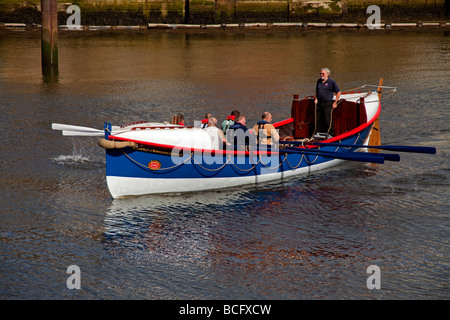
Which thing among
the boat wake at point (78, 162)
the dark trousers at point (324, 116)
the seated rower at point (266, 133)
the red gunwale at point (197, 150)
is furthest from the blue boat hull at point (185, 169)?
the boat wake at point (78, 162)

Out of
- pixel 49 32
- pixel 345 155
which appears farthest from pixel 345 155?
pixel 49 32

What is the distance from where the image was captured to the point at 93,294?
10.7 m

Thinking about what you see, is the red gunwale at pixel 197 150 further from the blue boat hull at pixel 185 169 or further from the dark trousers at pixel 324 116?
the dark trousers at pixel 324 116

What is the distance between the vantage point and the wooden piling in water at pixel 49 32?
91.4 ft

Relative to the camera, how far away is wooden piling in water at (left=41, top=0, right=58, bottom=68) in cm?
2786

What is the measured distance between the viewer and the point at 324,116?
1747cm

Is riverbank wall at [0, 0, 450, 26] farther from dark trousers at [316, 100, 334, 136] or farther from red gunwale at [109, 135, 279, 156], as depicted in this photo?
red gunwale at [109, 135, 279, 156]

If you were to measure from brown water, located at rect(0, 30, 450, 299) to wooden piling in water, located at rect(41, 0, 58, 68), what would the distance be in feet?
8.96

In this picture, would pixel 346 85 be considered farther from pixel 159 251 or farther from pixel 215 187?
pixel 159 251

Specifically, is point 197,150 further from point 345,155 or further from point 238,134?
point 345,155

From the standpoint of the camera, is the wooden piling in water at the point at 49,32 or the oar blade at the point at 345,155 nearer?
the oar blade at the point at 345,155

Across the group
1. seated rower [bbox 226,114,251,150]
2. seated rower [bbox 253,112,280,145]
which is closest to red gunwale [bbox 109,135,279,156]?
seated rower [bbox 226,114,251,150]

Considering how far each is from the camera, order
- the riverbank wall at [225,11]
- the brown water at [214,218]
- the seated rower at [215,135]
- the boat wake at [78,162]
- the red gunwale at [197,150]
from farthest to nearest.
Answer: the riverbank wall at [225,11] → the boat wake at [78,162] → the seated rower at [215,135] → the red gunwale at [197,150] → the brown water at [214,218]

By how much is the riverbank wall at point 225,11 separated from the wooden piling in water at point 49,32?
48.3 ft
